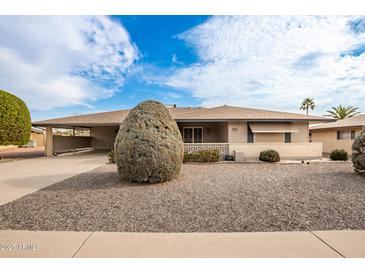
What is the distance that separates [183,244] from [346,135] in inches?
834

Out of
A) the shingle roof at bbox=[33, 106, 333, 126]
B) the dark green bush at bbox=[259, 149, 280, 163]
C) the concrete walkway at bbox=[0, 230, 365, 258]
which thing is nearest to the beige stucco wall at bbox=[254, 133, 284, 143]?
the shingle roof at bbox=[33, 106, 333, 126]

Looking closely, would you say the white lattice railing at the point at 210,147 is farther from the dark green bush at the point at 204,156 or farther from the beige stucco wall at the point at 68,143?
the beige stucco wall at the point at 68,143

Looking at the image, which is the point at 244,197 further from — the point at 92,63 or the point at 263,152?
the point at 92,63

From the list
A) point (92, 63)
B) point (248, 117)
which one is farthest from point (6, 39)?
point (248, 117)

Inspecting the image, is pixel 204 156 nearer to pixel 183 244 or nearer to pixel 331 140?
pixel 183 244

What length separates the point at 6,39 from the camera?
273 inches

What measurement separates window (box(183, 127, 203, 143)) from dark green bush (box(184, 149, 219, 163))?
4391 mm

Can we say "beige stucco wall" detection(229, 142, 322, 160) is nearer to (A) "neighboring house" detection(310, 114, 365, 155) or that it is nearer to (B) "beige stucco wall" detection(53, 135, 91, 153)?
(A) "neighboring house" detection(310, 114, 365, 155)

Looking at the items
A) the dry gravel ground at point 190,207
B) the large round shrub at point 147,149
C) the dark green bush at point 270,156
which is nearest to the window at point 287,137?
the dark green bush at point 270,156

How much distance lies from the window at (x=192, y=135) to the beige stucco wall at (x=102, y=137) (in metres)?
10.4

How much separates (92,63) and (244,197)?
12629 millimetres

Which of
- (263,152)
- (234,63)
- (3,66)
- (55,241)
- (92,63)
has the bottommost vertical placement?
(55,241)

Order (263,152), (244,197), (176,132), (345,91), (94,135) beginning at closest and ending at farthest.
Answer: (244,197), (176,132), (263,152), (345,91), (94,135)

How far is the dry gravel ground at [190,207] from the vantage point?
3525mm
